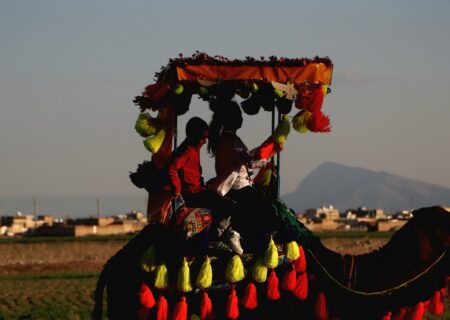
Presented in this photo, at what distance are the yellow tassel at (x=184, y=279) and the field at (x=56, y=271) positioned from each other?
24.5 ft

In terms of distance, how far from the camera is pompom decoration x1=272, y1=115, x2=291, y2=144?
14156 millimetres

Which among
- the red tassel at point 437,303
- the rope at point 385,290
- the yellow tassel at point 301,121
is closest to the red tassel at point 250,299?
the rope at point 385,290

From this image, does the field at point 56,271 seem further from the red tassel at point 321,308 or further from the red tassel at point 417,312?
the red tassel at point 321,308

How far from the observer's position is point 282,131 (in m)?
14.2

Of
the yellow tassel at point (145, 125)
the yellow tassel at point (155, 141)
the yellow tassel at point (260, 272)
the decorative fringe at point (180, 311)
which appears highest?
the yellow tassel at point (145, 125)

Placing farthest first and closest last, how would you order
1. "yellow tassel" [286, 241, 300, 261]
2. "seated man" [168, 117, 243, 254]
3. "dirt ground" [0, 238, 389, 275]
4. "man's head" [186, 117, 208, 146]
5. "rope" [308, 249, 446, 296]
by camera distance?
"dirt ground" [0, 238, 389, 275] → "man's head" [186, 117, 208, 146] → "seated man" [168, 117, 243, 254] → "yellow tassel" [286, 241, 300, 261] → "rope" [308, 249, 446, 296]

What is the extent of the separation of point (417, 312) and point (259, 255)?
1879mm

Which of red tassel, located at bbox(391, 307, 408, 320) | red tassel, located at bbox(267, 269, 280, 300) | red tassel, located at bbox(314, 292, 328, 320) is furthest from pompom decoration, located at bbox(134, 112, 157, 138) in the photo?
red tassel, located at bbox(391, 307, 408, 320)

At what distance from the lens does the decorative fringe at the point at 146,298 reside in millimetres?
14289

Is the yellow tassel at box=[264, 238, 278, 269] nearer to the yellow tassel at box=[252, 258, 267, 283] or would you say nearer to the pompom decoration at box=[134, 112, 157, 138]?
the yellow tassel at box=[252, 258, 267, 283]

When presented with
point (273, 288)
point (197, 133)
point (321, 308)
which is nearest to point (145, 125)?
point (197, 133)

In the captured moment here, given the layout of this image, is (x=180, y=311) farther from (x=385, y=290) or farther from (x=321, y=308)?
(x=385, y=290)

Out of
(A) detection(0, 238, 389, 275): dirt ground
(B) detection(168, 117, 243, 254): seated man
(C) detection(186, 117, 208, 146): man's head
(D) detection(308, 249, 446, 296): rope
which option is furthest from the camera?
(A) detection(0, 238, 389, 275): dirt ground

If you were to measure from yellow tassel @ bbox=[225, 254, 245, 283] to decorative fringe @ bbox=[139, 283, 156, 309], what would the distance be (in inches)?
36.1
